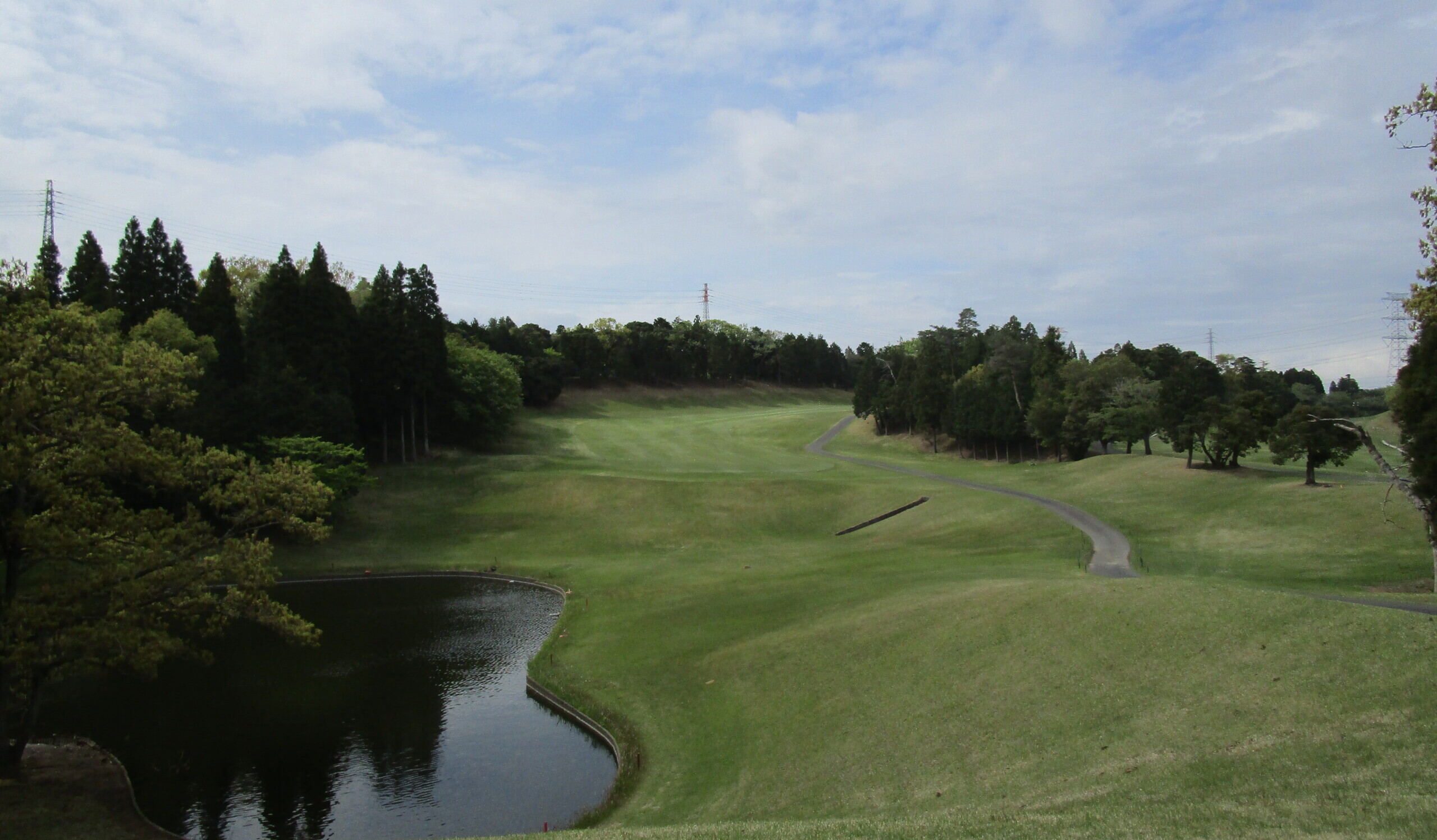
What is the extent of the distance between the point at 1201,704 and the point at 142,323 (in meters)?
60.9

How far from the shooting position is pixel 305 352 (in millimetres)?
58344

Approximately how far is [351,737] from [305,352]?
4180cm

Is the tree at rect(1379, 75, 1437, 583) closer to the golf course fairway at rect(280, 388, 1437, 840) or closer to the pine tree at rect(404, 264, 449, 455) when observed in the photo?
the golf course fairway at rect(280, 388, 1437, 840)

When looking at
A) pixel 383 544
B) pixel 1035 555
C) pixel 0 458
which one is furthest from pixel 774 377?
pixel 0 458

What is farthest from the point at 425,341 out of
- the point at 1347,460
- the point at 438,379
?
the point at 1347,460

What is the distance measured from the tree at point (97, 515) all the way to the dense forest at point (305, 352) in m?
31.6

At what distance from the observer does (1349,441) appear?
130 ft

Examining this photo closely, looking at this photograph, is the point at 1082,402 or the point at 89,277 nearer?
the point at 89,277

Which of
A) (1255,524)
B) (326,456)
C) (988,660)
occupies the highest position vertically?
(326,456)

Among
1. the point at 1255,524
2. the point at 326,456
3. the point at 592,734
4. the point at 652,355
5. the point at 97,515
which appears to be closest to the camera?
the point at 97,515

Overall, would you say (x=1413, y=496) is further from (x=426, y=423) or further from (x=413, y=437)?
(x=426, y=423)

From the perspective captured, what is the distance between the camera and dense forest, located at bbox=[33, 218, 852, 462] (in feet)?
164

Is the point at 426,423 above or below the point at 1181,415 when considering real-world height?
below

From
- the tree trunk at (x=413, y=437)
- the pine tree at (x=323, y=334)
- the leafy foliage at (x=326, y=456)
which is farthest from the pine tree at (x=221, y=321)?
the tree trunk at (x=413, y=437)
